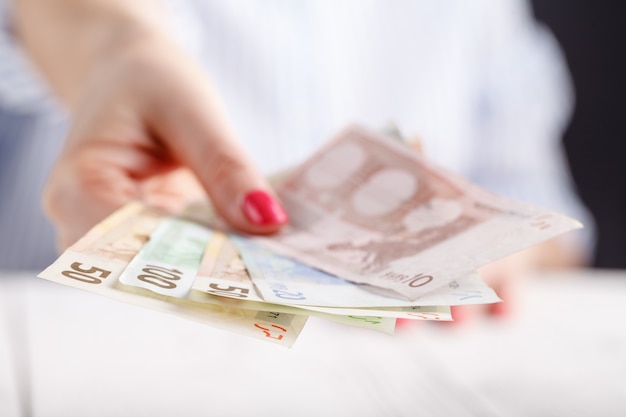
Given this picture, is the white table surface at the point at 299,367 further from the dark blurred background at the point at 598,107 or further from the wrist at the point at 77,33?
the dark blurred background at the point at 598,107

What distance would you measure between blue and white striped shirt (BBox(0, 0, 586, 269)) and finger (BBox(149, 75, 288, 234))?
56cm

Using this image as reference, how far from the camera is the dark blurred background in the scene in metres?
1.86

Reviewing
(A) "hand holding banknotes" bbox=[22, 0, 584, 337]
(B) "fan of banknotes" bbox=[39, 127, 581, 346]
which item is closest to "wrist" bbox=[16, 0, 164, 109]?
(A) "hand holding banknotes" bbox=[22, 0, 584, 337]

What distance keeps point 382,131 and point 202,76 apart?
0.22 meters

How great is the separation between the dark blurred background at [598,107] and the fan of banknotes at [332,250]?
1361 mm

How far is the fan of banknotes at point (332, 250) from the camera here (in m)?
0.42

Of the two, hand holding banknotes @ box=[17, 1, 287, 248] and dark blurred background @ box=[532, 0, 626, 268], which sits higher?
hand holding banknotes @ box=[17, 1, 287, 248]

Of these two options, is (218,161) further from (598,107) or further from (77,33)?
(598,107)

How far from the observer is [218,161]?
0.60 meters

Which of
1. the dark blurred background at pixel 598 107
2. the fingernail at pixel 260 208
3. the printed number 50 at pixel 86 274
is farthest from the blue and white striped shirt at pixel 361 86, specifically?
the printed number 50 at pixel 86 274

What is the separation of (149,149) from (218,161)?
0.35ft

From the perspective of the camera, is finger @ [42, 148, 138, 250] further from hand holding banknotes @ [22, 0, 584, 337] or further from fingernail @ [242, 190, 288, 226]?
fingernail @ [242, 190, 288, 226]

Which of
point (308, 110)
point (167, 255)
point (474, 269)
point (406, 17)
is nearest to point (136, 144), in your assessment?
point (167, 255)

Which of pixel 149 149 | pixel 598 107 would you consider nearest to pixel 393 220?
pixel 149 149
